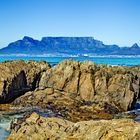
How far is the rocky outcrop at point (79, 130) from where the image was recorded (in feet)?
66.7

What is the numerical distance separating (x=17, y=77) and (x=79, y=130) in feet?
84.6

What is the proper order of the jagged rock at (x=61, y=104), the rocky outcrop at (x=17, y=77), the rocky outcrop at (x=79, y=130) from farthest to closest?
the rocky outcrop at (x=17, y=77) → the jagged rock at (x=61, y=104) → the rocky outcrop at (x=79, y=130)

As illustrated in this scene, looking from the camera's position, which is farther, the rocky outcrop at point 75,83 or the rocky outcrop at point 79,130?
the rocky outcrop at point 75,83

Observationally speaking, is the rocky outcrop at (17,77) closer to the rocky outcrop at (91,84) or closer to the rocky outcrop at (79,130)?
the rocky outcrop at (91,84)

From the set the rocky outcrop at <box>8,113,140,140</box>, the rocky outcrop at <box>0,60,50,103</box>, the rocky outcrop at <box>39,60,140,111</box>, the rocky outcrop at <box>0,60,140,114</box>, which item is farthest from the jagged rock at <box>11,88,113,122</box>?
the rocky outcrop at <box>8,113,140,140</box>

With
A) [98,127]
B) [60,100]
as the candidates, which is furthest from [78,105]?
[98,127]

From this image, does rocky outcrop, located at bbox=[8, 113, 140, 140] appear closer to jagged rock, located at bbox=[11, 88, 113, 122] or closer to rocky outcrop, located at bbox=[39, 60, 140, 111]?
jagged rock, located at bbox=[11, 88, 113, 122]

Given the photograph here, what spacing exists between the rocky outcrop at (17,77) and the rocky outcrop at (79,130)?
1880 cm

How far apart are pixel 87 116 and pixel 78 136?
17.4 meters

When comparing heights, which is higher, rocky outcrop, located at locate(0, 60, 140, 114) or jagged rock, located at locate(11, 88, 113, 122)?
rocky outcrop, located at locate(0, 60, 140, 114)

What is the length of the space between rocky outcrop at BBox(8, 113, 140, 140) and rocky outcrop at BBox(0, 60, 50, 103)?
61.7 ft

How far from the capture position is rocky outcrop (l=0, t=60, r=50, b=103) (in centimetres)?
→ 4472

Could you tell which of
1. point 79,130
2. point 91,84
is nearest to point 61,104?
point 91,84

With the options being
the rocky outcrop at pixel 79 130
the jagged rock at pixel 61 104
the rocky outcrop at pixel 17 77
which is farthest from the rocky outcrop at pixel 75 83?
the rocky outcrop at pixel 79 130
